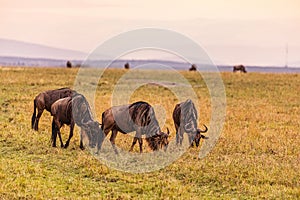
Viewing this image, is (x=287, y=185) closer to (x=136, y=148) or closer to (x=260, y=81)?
(x=136, y=148)

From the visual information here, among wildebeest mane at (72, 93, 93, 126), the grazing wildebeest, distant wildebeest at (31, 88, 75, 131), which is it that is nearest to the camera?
wildebeest mane at (72, 93, 93, 126)

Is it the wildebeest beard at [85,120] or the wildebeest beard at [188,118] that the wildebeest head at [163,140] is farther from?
the wildebeest beard at [85,120]

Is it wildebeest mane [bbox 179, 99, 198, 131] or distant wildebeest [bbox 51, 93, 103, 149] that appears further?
wildebeest mane [bbox 179, 99, 198, 131]

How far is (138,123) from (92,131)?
4.56 ft

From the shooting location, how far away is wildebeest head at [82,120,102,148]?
14.8 m

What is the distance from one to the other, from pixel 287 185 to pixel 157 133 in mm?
4227

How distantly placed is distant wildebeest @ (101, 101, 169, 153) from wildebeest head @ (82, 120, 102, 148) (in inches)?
27.5

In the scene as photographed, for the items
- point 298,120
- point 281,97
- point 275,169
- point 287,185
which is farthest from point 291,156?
point 281,97

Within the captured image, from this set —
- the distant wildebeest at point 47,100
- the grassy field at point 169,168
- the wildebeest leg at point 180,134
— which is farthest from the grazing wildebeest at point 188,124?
the distant wildebeest at point 47,100

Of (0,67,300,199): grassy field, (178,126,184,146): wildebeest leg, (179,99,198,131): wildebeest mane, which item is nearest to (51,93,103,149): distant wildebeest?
(0,67,300,199): grassy field

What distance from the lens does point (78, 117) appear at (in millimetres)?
15039

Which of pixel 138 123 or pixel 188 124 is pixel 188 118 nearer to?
pixel 188 124

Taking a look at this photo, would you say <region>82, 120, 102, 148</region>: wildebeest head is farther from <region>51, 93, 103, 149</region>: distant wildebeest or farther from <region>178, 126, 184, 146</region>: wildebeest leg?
<region>178, 126, 184, 146</region>: wildebeest leg

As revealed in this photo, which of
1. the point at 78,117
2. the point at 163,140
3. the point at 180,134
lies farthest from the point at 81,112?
the point at 180,134
